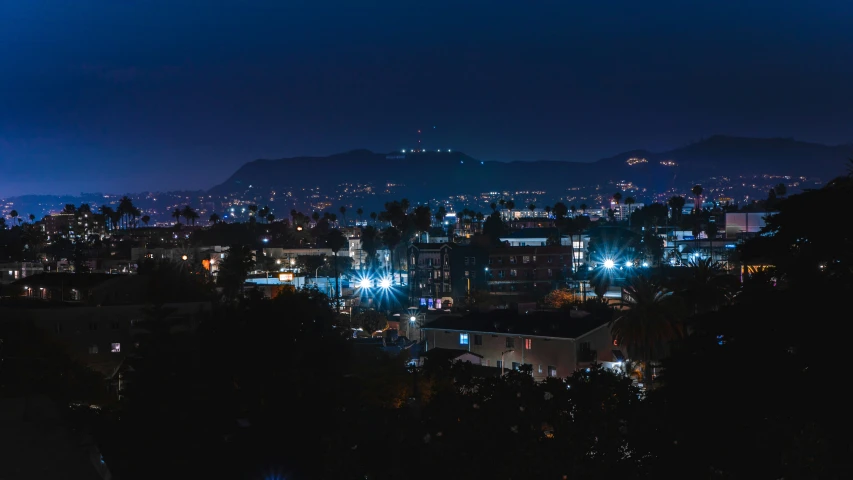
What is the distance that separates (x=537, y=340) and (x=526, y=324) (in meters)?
1.37

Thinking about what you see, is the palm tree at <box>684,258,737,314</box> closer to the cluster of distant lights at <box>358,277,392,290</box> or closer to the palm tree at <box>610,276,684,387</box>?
the palm tree at <box>610,276,684,387</box>

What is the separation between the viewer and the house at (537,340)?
3281 cm

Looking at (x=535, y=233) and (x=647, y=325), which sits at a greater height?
(x=647, y=325)

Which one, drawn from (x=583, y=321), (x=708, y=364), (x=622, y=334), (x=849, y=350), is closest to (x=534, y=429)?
(x=708, y=364)

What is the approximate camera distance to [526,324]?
113 ft

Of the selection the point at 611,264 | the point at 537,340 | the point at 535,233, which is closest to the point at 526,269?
the point at 611,264

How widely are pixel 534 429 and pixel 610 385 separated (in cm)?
139

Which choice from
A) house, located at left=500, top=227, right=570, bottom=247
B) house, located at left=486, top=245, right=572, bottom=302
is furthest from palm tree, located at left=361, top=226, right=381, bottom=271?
house, located at left=486, top=245, right=572, bottom=302

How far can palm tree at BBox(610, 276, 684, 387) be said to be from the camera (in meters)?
30.0

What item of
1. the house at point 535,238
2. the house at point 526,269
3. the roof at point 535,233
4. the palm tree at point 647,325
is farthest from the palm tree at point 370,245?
the palm tree at point 647,325

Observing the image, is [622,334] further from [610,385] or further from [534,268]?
[534,268]

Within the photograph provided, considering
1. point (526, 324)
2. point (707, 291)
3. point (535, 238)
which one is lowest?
point (535, 238)

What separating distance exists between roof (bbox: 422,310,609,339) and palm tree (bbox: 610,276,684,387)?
2.58 meters

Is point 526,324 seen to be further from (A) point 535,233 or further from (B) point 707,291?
(A) point 535,233
